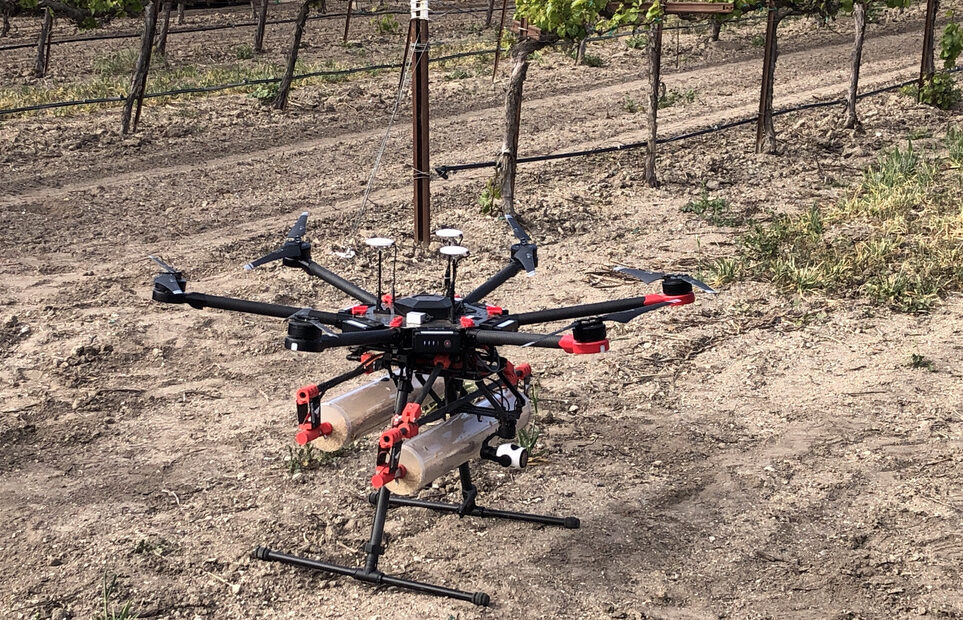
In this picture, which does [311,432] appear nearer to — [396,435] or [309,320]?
[396,435]

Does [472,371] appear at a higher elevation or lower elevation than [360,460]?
higher

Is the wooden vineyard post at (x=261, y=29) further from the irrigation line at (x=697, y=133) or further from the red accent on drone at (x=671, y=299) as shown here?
the red accent on drone at (x=671, y=299)

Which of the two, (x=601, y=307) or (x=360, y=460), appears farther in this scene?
(x=360, y=460)

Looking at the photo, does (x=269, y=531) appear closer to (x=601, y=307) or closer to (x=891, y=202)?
(x=601, y=307)

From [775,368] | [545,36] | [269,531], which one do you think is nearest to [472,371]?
[269,531]

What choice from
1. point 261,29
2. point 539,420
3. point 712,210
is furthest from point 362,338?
point 261,29

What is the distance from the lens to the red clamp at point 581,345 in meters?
3.68

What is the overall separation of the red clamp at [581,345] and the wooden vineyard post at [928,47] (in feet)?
40.4

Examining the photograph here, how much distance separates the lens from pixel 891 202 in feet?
32.2

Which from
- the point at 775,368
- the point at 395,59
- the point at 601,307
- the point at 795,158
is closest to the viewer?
the point at 601,307

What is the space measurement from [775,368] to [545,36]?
432cm

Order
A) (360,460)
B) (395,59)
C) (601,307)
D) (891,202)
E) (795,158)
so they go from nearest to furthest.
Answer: (601,307), (360,460), (891,202), (795,158), (395,59)

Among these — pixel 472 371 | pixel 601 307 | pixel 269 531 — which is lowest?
pixel 269 531

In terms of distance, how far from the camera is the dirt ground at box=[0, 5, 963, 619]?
480cm
